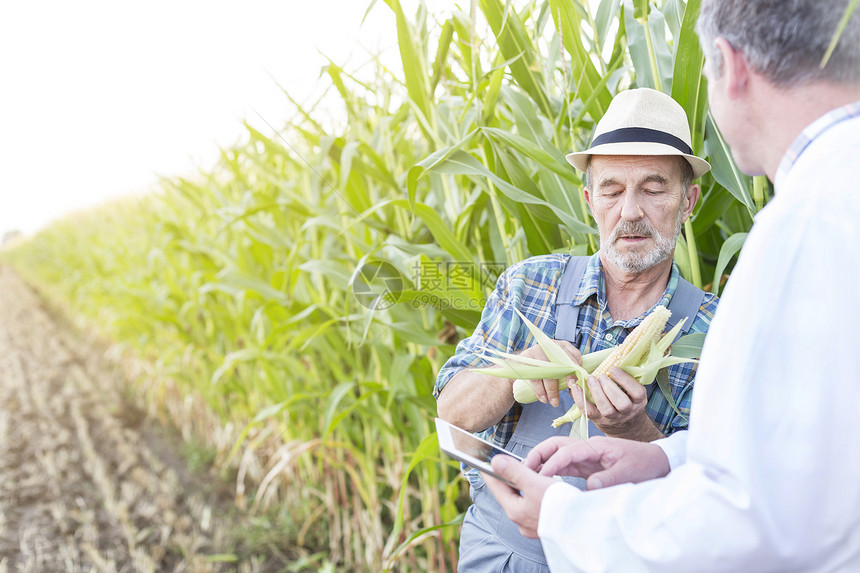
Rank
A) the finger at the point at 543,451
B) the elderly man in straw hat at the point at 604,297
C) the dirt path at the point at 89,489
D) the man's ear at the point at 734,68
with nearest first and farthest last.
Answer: the man's ear at the point at 734,68 → the finger at the point at 543,451 → the elderly man in straw hat at the point at 604,297 → the dirt path at the point at 89,489

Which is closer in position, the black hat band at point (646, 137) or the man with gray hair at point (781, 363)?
the man with gray hair at point (781, 363)

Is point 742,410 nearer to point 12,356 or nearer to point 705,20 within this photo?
point 705,20

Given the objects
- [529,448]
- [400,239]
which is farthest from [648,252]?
[400,239]

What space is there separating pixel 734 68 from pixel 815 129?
0.11 meters

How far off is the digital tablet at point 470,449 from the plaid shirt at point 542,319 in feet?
0.95

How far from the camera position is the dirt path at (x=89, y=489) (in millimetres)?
2438

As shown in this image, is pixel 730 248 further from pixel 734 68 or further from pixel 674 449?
pixel 734 68

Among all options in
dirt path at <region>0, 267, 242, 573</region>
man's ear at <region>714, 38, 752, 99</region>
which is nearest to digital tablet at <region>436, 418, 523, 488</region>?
man's ear at <region>714, 38, 752, 99</region>

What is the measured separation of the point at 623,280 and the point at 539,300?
176mm

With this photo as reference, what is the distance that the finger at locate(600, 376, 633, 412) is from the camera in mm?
923

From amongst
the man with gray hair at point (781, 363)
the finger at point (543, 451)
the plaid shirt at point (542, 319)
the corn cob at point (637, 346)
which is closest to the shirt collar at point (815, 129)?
the man with gray hair at point (781, 363)

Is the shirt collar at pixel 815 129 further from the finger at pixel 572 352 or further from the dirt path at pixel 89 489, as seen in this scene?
the dirt path at pixel 89 489

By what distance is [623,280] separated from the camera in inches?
48.4

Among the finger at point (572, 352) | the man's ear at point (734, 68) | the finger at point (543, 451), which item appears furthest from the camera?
the finger at point (572, 352)
